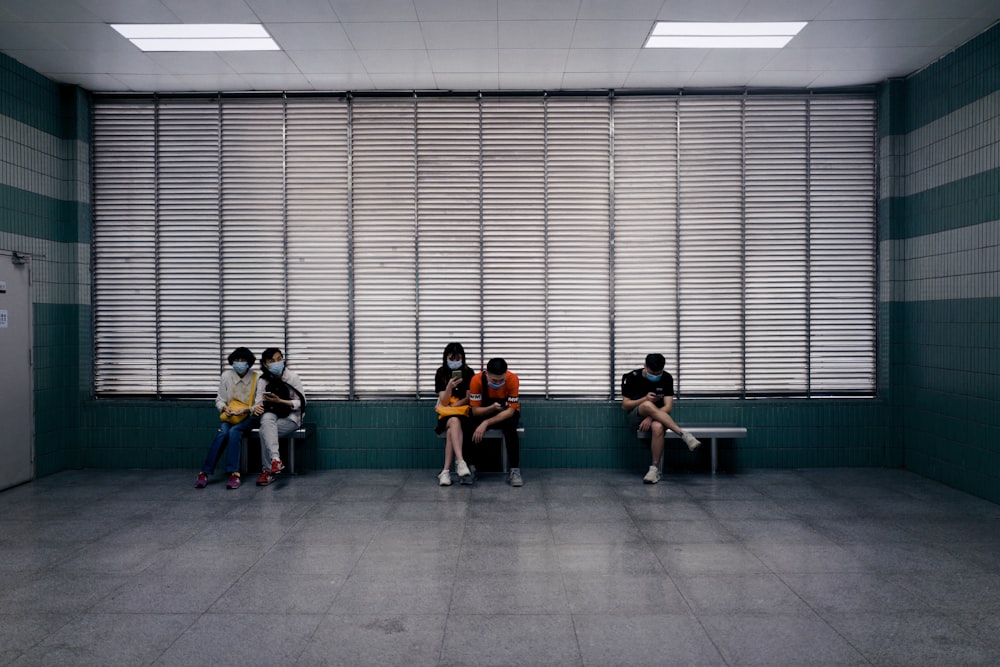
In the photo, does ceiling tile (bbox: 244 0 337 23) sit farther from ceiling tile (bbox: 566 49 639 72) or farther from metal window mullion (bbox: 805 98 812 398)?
metal window mullion (bbox: 805 98 812 398)

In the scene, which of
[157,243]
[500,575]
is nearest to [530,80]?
[157,243]

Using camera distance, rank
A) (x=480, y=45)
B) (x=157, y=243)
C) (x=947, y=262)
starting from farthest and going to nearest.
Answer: (x=157, y=243)
(x=947, y=262)
(x=480, y=45)

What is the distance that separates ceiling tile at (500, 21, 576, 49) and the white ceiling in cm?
2

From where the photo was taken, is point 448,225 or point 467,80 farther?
point 448,225

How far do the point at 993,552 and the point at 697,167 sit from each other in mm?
4374

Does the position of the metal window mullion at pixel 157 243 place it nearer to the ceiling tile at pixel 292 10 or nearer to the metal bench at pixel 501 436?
the ceiling tile at pixel 292 10

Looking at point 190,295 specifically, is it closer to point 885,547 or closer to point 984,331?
point 885,547

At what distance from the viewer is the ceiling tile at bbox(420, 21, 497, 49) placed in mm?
5559

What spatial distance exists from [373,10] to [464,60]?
4.02ft

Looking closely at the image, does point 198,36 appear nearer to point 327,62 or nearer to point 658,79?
point 327,62

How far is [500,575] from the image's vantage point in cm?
405

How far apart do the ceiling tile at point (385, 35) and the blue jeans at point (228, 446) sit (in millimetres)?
3677

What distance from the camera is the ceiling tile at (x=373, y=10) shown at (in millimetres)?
5168

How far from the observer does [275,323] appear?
720cm
